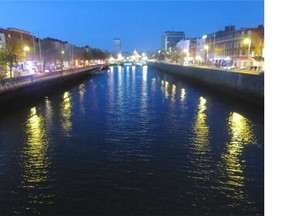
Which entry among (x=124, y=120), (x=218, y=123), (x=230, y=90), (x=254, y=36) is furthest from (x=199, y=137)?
(x=254, y=36)

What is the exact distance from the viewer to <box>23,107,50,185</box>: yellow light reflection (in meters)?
14.6

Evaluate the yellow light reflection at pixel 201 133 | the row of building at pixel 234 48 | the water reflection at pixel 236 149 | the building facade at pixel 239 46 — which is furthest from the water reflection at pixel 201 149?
the building facade at pixel 239 46

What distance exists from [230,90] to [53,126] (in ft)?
91.3

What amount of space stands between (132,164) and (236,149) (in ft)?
22.8

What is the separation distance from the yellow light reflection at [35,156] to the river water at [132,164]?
49 millimetres

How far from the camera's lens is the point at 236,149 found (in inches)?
757

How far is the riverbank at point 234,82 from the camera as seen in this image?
34.4m

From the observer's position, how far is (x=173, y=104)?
3850 centimetres

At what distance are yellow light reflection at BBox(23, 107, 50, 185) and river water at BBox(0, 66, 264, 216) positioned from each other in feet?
0.16

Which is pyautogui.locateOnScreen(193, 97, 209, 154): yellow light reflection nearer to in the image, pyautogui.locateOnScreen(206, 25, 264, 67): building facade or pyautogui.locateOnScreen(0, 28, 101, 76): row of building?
pyautogui.locateOnScreen(206, 25, 264, 67): building facade

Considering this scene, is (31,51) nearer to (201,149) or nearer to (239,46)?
(239,46)

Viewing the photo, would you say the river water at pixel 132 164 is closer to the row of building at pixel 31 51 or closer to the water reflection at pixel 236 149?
the water reflection at pixel 236 149

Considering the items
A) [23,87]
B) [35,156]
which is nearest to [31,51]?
[23,87]

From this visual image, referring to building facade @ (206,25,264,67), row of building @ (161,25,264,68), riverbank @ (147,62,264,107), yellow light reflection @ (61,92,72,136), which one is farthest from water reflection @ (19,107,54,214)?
building facade @ (206,25,264,67)
